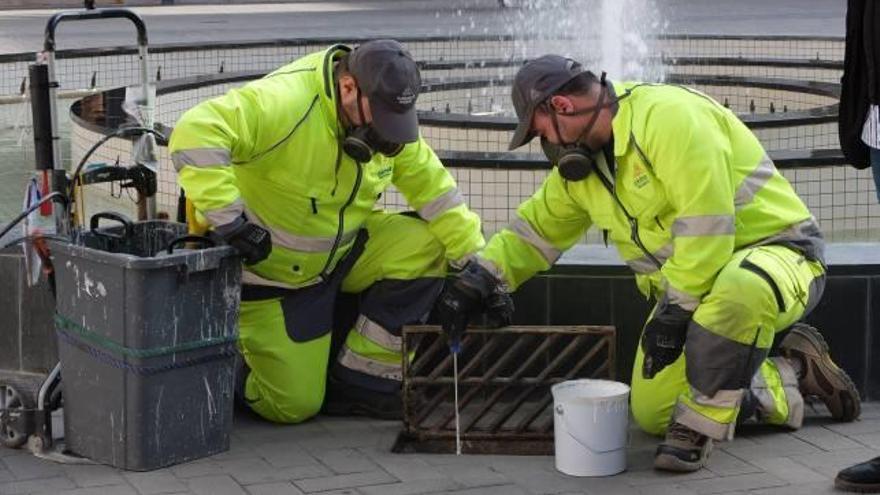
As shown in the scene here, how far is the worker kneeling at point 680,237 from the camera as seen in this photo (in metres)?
4.64

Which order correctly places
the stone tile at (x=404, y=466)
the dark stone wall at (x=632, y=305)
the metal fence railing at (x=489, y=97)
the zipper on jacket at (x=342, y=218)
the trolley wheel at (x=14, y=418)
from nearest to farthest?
the stone tile at (x=404, y=466) < the trolley wheel at (x=14, y=418) < the zipper on jacket at (x=342, y=218) < the dark stone wall at (x=632, y=305) < the metal fence railing at (x=489, y=97)

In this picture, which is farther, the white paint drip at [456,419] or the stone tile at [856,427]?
the stone tile at [856,427]

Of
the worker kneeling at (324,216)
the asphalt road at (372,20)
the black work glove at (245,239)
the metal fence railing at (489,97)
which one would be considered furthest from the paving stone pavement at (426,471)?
the asphalt road at (372,20)

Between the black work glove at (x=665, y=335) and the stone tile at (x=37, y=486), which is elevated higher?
the black work glove at (x=665, y=335)

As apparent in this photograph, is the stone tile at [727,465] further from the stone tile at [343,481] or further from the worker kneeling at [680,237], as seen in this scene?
the stone tile at [343,481]

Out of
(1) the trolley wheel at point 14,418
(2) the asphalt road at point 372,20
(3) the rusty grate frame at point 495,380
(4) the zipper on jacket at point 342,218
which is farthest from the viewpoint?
(2) the asphalt road at point 372,20

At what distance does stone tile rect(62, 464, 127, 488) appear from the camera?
4.79 m

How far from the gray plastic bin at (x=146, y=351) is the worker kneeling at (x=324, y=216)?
228 millimetres

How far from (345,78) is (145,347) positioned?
1111mm

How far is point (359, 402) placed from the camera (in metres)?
5.52

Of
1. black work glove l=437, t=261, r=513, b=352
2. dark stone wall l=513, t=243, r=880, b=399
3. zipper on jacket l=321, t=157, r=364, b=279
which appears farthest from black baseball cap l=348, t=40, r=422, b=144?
dark stone wall l=513, t=243, r=880, b=399

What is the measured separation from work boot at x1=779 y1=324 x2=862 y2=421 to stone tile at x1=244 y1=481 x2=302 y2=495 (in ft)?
5.69

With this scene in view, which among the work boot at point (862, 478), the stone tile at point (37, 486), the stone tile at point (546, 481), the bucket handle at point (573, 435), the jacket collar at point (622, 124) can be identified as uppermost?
the jacket collar at point (622, 124)

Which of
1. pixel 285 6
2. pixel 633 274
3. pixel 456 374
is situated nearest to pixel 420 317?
pixel 456 374
